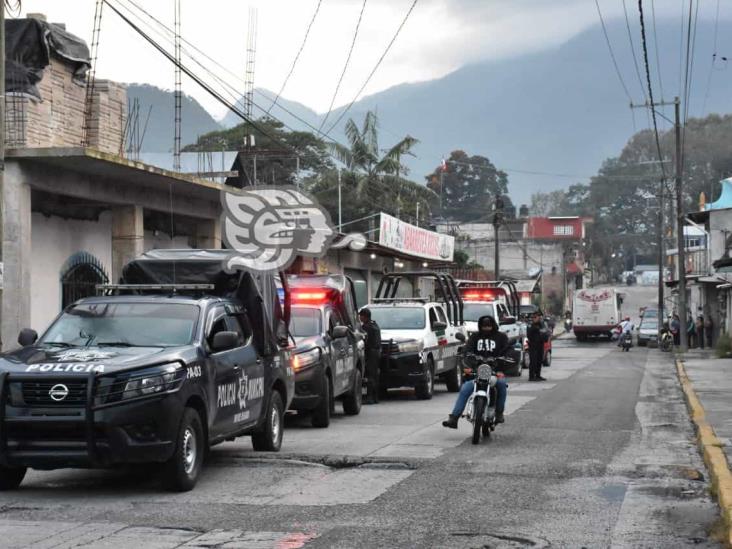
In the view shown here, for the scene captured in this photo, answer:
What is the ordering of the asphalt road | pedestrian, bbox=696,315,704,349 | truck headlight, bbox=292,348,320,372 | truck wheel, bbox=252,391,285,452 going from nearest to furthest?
the asphalt road
truck wheel, bbox=252,391,285,452
truck headlight, bbox=292,348,320,372
pedestrian, bbox=696,315,704,349

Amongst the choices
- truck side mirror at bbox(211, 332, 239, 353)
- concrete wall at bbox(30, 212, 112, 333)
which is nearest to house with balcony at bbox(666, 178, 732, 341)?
concrete wall at bbox(30, 212, 112, 333)

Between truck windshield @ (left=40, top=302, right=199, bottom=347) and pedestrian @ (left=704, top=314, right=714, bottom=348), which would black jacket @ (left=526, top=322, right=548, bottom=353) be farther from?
pedestrian @ (left=704, top=314, right=714, bottom=348)

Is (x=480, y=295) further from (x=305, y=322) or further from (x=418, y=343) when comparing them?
(x=305, y=322)

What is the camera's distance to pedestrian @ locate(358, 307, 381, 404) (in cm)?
2147

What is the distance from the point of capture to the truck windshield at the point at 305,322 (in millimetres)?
17766

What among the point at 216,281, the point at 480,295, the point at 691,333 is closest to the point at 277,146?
the point at 691,333

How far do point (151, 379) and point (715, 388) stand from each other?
17.3m

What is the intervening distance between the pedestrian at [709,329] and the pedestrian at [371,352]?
122ft

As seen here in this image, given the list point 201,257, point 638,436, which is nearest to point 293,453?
point 201,257

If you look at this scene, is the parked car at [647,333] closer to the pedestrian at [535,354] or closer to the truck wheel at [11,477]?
the pedestrian at [535,354]

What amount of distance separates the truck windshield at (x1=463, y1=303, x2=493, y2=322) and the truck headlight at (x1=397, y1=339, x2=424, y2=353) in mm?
9692

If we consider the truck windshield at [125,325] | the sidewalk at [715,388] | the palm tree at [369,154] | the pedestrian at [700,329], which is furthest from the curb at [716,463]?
the pedestrian at [700,329]

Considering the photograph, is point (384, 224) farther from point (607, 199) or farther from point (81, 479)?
point (607, 199)

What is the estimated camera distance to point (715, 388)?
24500 mm
